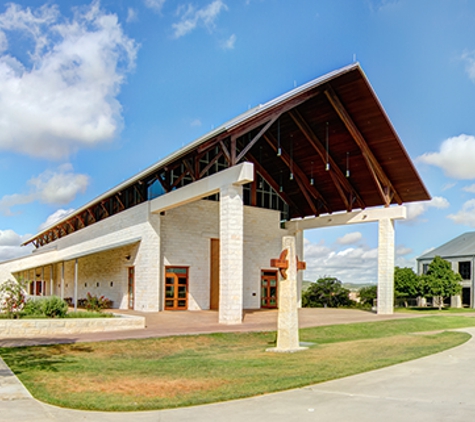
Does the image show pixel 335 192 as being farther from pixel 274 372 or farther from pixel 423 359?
pixel 274 372

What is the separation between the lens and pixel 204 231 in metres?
26.3

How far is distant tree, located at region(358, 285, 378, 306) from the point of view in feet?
143

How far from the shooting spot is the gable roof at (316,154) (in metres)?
20.2

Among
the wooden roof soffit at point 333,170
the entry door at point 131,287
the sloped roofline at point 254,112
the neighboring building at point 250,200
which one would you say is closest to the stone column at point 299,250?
the neighboring building at point 250,200

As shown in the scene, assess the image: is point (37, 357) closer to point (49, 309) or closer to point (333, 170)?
point (49, 309)

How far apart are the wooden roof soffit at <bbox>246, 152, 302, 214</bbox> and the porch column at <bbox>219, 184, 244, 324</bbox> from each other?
9.59 meters

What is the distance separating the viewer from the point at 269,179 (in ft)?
97.6

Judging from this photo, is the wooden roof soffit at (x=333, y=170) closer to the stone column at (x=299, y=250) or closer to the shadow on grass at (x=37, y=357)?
the stone column at (x=299, y=250)

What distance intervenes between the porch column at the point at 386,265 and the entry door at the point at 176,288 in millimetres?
10027

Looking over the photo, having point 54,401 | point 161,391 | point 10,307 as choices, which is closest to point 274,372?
point 161,391

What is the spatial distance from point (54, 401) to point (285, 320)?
6501mm

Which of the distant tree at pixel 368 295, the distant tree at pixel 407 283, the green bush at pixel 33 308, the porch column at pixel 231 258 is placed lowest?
the distant tree at pixel 368 295

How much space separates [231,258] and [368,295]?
1150 inches

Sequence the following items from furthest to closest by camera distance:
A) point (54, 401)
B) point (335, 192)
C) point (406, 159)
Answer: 1. point (335, 192)
2. point (406, 159)
3. point (54, 401)
